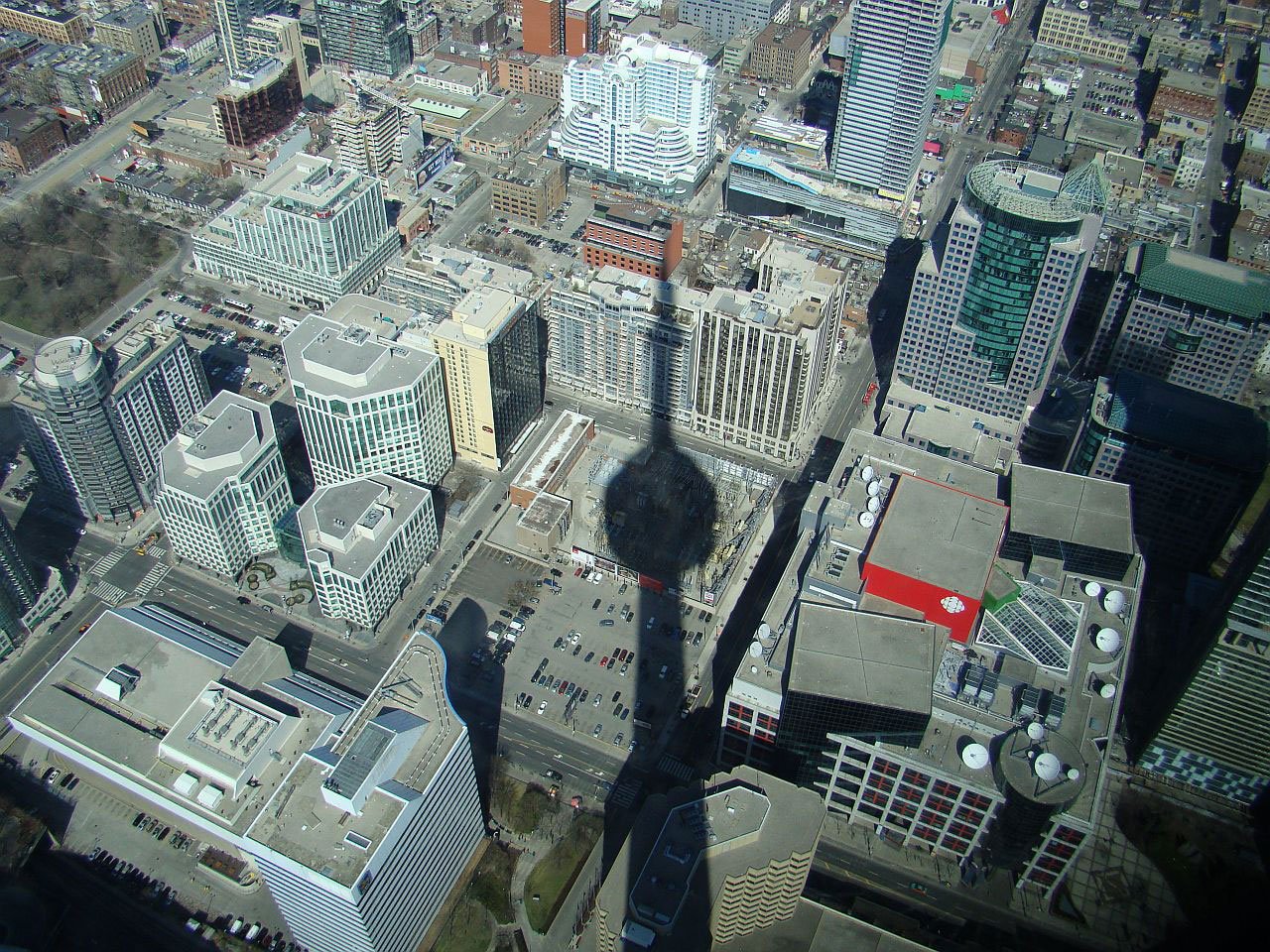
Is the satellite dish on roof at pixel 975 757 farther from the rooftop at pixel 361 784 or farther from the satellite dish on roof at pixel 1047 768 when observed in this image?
the rooftop at pixel 361 784

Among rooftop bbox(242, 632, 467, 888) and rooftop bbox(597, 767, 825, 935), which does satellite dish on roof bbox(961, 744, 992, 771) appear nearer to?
rooftop bbox(597, 767, 825, 935)

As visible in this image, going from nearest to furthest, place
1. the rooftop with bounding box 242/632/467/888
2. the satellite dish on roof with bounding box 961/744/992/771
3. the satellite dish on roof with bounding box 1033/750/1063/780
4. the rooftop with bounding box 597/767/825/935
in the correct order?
the rooftop with bounding box 597/767/825/935 < the rooftop with bounding box 242/632/467/888 < the satellite dish on roof with bounding box 1033/750/1063/780 < the satellite dish on roof with bounding box 961/744/992/771

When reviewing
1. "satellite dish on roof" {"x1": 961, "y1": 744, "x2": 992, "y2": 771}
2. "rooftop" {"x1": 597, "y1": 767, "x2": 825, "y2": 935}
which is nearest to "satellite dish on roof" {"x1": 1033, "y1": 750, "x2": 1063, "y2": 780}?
"satellite dish on roof" {"x1": 961, "y1": 744, "x2": 992, "y2": 771}

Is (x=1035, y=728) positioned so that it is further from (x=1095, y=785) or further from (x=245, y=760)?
(x=245, y=760)

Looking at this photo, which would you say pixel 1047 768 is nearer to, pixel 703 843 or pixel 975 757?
pixel 975 757

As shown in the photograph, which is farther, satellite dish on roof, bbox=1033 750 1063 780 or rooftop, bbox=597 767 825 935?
satellite dish on roof, bbox=1033 750 1063 780
